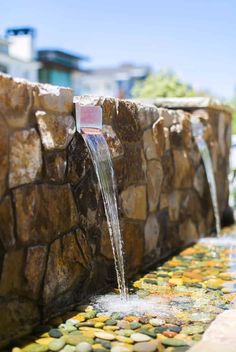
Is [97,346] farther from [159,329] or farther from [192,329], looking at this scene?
[192,329]

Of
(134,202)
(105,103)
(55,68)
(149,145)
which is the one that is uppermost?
(55,68)

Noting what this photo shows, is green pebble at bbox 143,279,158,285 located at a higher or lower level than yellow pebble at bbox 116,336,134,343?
higher

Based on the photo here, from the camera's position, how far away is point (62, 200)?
2625 mm

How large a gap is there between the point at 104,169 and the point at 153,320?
91 centimetres

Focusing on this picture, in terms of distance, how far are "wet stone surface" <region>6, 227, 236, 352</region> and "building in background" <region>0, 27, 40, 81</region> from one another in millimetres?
20272

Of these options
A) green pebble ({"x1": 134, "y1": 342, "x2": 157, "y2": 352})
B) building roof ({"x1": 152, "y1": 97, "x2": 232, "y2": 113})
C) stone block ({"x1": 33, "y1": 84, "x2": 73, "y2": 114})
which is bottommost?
green pebble ({"x1": 134, "y1": 342, "x2": 157, "y2": 352})

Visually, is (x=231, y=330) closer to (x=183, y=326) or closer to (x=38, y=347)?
(x=183, y=326)

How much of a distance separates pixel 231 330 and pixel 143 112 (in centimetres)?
176

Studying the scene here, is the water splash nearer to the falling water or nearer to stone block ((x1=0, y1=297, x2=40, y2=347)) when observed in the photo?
stone block ((x1=0, y1=297, x2=40, y2=347))

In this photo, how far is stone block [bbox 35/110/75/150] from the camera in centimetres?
248

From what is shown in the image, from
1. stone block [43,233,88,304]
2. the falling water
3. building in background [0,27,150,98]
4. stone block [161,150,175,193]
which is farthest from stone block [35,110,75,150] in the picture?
building in background [0,27,150,98]

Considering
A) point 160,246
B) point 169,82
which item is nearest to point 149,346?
point 160,246

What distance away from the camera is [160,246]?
3979 millimetres

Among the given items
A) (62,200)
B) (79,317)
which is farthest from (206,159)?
(79,317)
